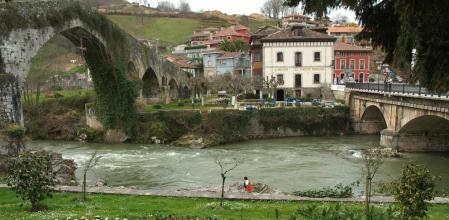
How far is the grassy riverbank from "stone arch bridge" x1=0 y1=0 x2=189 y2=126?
10.0 m

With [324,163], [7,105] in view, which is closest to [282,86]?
[324,163]

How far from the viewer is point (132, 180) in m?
26.8

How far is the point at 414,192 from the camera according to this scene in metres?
10.5

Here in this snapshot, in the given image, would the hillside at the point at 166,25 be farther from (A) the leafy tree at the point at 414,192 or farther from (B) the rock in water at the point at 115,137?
(A) the leafy tree at the point at 414,192

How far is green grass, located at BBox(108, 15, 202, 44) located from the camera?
122 metres

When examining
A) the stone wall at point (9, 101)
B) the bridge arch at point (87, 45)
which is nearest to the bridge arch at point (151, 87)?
the bridge arch at point (87, 45)

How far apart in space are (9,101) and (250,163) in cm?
1536

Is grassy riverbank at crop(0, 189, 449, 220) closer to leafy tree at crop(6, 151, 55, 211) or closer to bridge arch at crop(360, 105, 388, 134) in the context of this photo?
leafy tree at crop(6, 151, 55, 211)

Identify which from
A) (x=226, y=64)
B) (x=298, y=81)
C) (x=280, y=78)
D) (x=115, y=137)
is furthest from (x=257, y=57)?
(x=115, y=137)

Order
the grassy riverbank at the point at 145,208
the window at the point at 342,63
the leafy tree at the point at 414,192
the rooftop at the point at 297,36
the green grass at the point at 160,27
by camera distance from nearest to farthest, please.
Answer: the leafy tree at the point at 414,192 → the grassy riverbank at the point at 145,208 → the rooftop at the point at 297,36 → the window at the point at 342,63 → the green grass at the point at 160,27

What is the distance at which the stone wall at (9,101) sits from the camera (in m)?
24.1

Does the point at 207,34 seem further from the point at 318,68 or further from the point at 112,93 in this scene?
the point at 112,93

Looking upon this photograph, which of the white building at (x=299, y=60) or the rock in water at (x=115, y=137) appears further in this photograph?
the white building at (x=299, y=60)

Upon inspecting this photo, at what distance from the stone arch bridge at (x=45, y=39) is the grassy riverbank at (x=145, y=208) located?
10.0 metres
